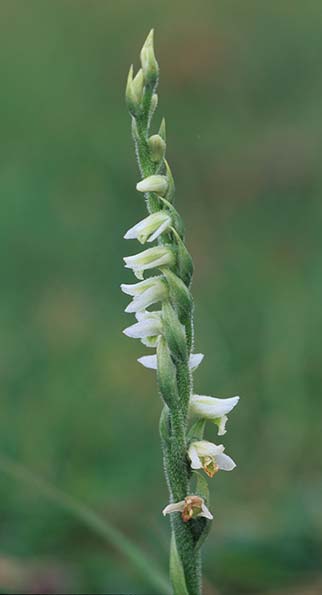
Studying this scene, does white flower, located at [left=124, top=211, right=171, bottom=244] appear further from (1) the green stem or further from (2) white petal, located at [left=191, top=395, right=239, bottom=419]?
(2) white petal, located at [left=191, top=395, right=239, bottom=419]

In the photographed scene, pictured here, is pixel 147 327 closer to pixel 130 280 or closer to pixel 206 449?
pixel 206 449

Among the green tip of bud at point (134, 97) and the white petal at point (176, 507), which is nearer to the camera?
the white petal at point (176, 507)

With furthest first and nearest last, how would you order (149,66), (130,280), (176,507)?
(130,280) < (149,66) < (176,507)

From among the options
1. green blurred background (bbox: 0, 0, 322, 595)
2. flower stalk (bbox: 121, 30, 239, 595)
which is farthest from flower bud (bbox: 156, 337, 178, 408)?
green blurred background (bbox: 0, 0, 322, 595)

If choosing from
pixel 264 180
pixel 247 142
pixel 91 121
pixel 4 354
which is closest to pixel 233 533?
pixel 4 354

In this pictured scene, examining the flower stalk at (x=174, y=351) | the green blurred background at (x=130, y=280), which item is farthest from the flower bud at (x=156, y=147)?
the green blurred background at (x=130, y=280)

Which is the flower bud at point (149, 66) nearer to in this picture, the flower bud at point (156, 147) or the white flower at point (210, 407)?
the flower bud at point (156, 147)

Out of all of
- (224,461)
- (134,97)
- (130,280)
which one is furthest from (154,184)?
(130,280)
